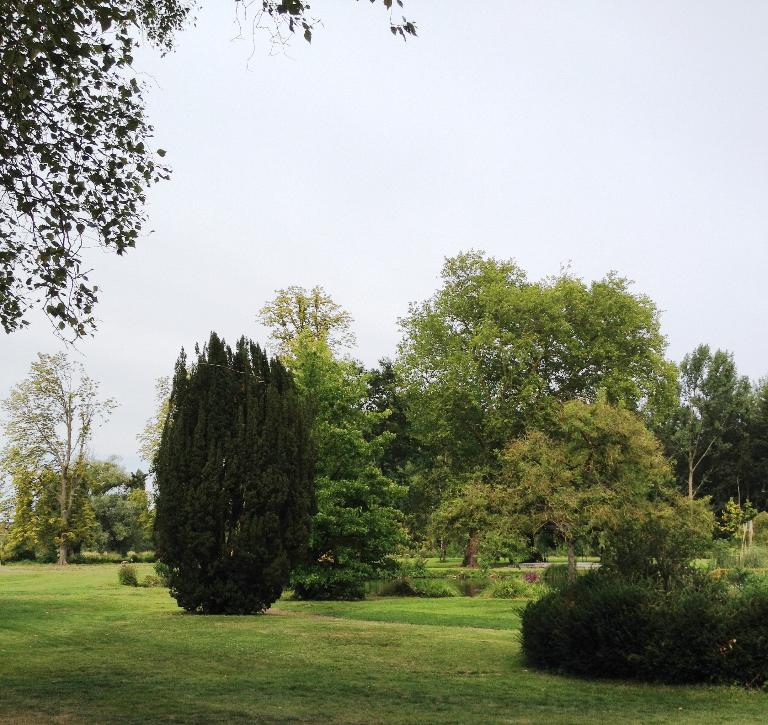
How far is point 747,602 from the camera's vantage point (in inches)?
398

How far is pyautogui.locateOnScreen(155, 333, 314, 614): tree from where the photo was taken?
18.2 meters

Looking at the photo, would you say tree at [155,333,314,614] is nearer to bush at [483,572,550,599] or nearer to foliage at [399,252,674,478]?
bush at [483,572,550,599]

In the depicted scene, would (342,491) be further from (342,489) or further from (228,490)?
(228,490)

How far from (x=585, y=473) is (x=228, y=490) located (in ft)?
40.8

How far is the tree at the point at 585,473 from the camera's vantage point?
2512 cm

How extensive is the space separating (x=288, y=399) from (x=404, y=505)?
28044 mm

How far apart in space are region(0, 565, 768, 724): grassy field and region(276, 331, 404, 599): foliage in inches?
292

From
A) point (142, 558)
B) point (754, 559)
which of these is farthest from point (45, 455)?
point (754, 559)

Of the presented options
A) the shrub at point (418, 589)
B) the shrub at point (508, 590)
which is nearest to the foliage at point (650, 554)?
the shrub at point (508, 590)

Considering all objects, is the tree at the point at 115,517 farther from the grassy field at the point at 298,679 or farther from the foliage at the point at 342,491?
the grassy field at the point at 298,679

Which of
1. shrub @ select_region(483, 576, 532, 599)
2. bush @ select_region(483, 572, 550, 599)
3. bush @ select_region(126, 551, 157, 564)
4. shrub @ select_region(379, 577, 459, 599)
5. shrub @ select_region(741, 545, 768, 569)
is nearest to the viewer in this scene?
bush @ select_region(483, 572, 550, 599)

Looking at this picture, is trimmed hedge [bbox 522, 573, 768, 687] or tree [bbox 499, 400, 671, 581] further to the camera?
tree [bbox 499, 400, 671, 581]

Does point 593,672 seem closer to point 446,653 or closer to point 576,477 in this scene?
point 446,653

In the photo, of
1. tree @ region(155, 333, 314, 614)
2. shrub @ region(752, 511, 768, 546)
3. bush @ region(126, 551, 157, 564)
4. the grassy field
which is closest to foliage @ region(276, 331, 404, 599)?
tree @ region(155, 333, 314, 614)
